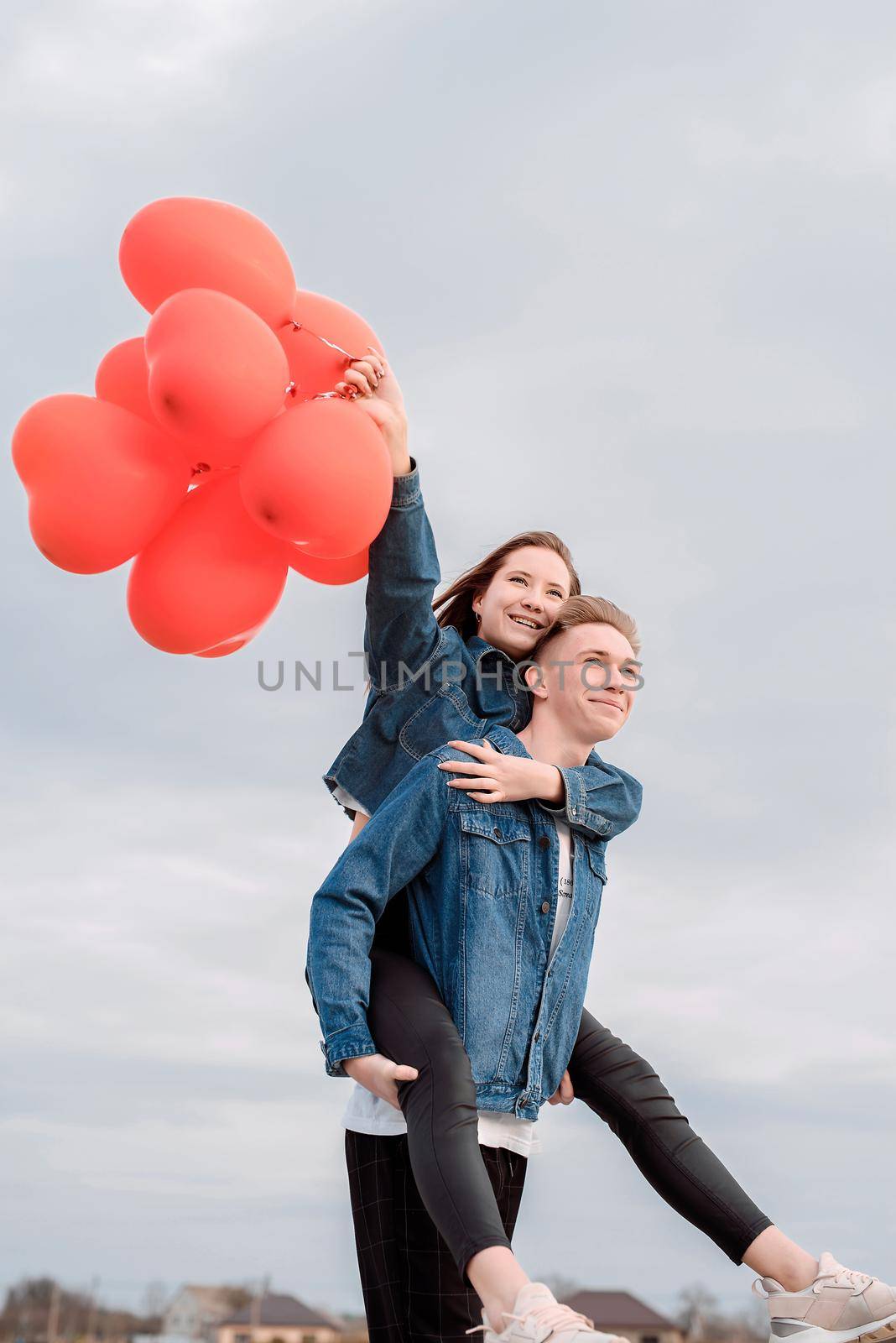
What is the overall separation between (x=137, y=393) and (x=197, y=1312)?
366 cm

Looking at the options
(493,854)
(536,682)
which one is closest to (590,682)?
(536,682)

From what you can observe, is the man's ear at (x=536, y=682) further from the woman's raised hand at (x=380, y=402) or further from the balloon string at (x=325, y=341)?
the balloon string at (x=325, y=341)

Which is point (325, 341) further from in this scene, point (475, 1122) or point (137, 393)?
point (475, 1122)

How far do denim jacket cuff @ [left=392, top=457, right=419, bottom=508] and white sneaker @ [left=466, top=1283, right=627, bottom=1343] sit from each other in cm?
167

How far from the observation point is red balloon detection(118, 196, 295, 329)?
2.90 meters

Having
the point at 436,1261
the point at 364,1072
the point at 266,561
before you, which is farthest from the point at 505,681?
the point at 436,1261

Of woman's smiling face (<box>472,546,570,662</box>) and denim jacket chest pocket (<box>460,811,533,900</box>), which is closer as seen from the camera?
denim jacket chest pocket (<box>460,811,533,900</box>)

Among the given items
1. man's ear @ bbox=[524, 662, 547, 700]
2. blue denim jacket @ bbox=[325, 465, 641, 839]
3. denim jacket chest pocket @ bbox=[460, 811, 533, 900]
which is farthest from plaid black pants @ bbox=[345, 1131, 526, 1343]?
man's ear @ bbox=[524, 662, 547, 700]

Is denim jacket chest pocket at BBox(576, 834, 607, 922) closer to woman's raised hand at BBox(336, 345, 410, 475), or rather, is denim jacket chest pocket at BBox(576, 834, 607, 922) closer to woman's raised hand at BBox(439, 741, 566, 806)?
woman's raised hand at BBox(439, 741, 566, 806)

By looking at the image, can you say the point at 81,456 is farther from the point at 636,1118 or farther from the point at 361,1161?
the point at 636,1118

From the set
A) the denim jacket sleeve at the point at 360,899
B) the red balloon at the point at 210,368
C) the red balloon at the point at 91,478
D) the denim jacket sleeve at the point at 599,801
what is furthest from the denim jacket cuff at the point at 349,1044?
the red balloon at the point at 210,368

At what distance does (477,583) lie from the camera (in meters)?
3.50

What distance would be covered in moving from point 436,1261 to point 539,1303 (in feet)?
1.53

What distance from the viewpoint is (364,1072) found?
2.48 metres
